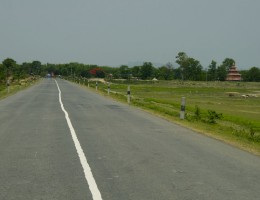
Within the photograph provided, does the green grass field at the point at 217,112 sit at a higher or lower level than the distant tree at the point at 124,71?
higher

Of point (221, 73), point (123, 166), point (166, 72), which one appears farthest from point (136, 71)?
point (123, 166)

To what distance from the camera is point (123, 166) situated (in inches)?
303

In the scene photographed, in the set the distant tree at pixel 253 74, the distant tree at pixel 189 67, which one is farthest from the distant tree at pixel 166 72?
the distant tree at pixel 253 74

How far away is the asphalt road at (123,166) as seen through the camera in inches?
236

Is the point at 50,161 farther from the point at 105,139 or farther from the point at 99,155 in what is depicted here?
the point at 105,139

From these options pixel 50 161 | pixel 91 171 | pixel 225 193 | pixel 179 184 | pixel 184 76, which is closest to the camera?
pixel 225 193

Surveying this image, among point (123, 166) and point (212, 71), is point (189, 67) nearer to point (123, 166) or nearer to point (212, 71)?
point (212, 71)

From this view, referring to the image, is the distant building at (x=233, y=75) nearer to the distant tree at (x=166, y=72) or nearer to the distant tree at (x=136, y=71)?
the distant tree at (x=166, y=72)

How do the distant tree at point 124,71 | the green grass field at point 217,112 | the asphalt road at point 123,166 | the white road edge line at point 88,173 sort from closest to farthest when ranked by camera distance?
the white road edge line at point 88,173 < the asphalt road at point 123,166 < the green grass field at point 217,112 < the distant tree at point 124,71

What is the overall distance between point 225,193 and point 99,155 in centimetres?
333

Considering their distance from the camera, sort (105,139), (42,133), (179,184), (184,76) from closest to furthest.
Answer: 1. (179,184)
2. (105,139)
3. (42,133)
4. (184,76)

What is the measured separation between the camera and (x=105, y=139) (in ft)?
35.9

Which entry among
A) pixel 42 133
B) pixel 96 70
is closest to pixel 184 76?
pixel 96 70

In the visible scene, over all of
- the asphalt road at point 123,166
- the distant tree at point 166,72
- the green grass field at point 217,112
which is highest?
the asphalt road at point 123,166
